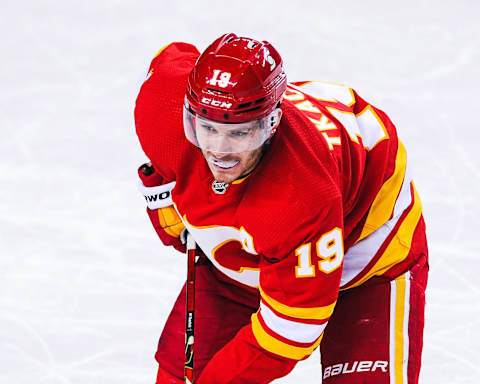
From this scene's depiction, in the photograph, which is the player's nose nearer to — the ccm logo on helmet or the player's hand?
the ccm logo on helmet

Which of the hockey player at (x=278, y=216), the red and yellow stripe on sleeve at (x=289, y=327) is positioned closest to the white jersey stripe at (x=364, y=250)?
the hockey player at (x=278, y=216)

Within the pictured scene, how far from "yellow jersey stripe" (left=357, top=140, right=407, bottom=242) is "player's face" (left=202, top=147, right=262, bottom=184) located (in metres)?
0.42

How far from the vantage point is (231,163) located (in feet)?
8.60

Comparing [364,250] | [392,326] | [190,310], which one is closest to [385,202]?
[364,250]

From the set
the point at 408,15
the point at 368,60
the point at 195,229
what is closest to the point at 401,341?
the point at 195,229

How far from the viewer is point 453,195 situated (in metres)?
4.42

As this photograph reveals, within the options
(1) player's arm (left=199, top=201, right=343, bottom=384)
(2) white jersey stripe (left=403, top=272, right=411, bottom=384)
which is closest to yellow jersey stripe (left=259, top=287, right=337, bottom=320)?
(1) player's arm (left=199, top=201, right=343, bottom=384)

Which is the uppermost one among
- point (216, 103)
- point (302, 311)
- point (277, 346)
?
point (216, 103)

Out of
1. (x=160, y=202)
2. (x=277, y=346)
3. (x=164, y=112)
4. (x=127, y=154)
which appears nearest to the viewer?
(x=277, y=346)

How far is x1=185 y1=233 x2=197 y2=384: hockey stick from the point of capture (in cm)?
312

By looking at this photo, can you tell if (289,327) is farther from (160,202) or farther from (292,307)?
(160,202)

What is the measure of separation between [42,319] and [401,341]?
4.61ft

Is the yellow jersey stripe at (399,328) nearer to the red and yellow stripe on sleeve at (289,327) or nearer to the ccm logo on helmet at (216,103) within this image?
the red and yellow stripe on sleeve at (289,327)

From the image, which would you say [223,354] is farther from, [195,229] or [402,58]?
[402,58]
